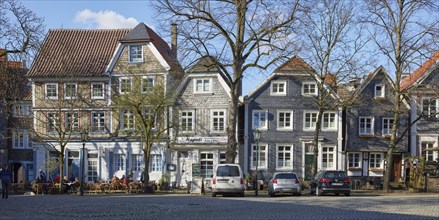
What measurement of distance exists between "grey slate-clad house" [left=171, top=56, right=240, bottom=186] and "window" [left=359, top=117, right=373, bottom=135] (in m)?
10.5

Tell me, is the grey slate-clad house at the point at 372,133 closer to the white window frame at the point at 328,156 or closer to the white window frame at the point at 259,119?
the white window frame at the point at 328,156

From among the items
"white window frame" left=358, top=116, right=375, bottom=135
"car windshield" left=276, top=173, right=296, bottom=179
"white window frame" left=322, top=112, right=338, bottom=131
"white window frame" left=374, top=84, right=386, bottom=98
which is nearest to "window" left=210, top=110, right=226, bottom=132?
"white window frame" left=322, top=112, right=338, bottom=131

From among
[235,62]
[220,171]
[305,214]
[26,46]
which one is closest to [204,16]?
[235,62]

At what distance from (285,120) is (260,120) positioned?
1.94 m

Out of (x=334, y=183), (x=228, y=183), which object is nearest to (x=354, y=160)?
(x=334, y=183)

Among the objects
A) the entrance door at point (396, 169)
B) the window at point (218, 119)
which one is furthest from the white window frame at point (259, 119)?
the entrance door at point (396, 169)

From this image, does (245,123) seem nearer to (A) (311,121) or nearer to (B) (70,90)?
(A) (311,121)

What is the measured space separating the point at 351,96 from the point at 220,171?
53.5 feet

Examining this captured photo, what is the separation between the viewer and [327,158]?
4809cm

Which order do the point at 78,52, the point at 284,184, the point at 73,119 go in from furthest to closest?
the point at 78,52 < the point at 73,119 < the point at 284,184

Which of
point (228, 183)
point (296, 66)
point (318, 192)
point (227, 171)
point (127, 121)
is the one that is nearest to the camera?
point (228, 183)

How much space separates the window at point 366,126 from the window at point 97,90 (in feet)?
66.8

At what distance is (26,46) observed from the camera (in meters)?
27.6

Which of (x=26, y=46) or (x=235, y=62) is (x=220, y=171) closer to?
(x=235, y=62)
